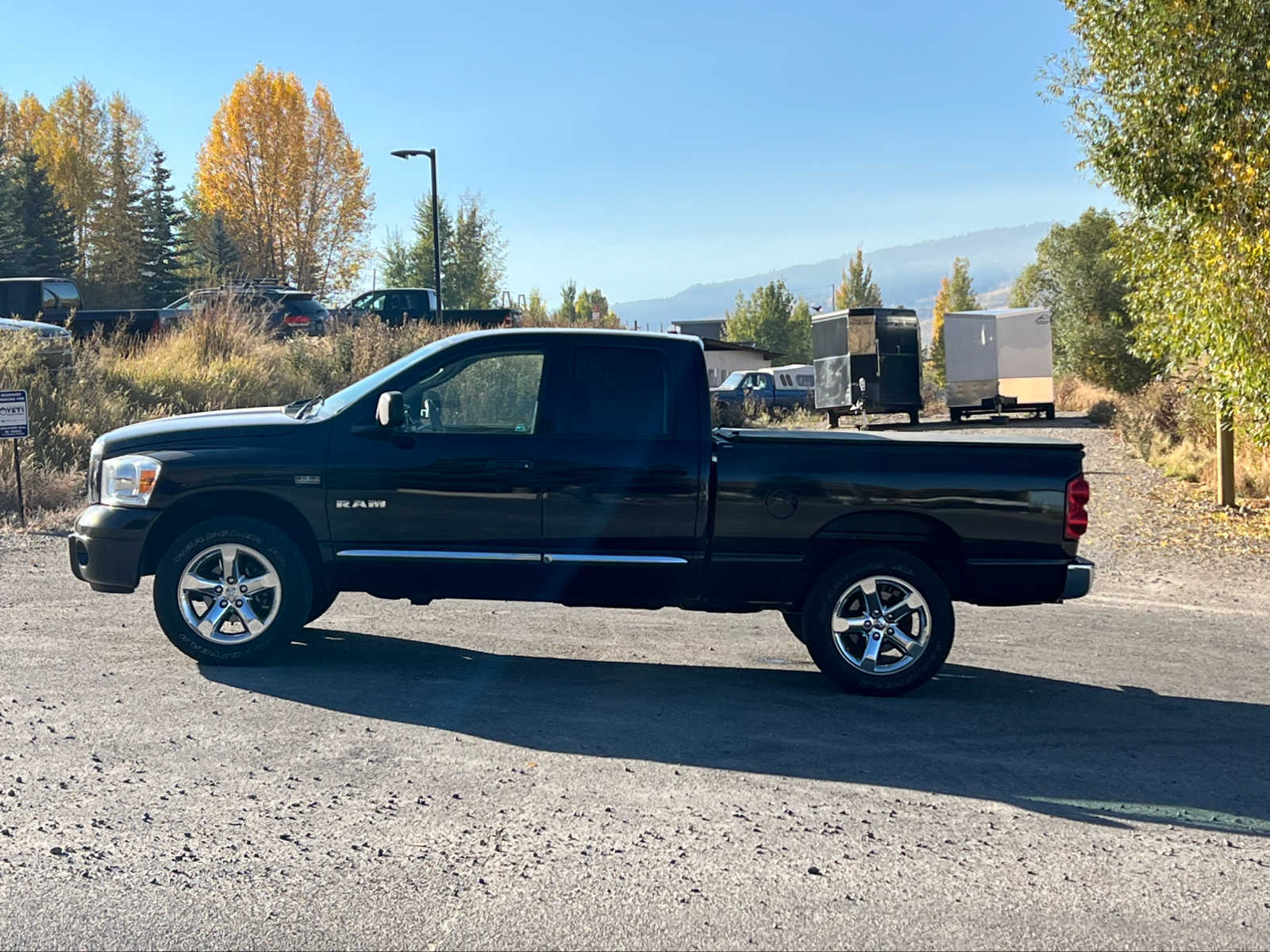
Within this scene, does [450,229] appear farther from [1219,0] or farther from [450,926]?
[450,926]

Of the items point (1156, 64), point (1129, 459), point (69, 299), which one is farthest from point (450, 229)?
point (1156, 64)

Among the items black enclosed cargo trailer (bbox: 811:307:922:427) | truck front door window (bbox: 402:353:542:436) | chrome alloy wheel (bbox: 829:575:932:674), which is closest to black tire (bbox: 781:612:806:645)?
chrome alloy wheel (bbox: 829:575:932:674)

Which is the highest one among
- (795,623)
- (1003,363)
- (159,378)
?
(1003,363)

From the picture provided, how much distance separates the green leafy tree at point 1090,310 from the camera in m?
43.4

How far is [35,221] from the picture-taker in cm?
5762

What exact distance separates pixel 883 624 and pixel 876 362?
94.6 ft

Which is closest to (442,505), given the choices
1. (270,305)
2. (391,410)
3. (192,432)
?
(391,410)

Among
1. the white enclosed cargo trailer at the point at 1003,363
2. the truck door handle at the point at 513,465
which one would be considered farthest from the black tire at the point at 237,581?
the white enclosed cargo trailer at the point at 1003,363

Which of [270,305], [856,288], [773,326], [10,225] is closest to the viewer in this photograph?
[270,305]

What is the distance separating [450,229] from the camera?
199ft

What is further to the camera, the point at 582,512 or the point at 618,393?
the point at 618,393

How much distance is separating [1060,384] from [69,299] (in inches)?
1402

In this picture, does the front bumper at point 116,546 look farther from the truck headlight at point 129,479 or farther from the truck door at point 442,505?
the truck door at point 442,505

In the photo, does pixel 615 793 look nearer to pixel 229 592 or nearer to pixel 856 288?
pixel 229 592
